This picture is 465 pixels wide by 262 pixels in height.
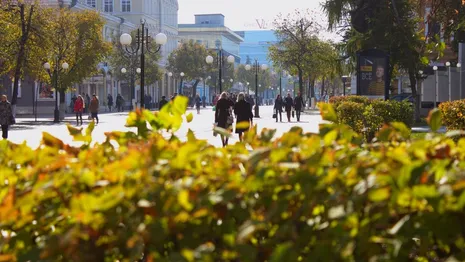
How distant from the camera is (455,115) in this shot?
17281mm

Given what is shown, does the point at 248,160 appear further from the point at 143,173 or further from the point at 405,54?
Result: the point at 405,54

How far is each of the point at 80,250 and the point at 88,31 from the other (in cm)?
5654

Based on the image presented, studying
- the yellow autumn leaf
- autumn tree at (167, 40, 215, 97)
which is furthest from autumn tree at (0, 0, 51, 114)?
autumn tree at (167, 40, 215, 97)

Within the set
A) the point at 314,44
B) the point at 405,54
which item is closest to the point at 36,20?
the point at 405,54

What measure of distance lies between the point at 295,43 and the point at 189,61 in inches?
1268

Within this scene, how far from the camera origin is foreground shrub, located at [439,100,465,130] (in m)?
17.0

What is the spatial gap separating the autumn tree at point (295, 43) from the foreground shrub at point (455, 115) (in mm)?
67737

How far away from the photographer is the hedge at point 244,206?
278 cm

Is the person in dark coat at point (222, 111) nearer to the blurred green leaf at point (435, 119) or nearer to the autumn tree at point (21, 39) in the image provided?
the blurred green leaf at point (435, 119)

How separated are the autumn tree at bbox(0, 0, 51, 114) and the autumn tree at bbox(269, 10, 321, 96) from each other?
38.9m

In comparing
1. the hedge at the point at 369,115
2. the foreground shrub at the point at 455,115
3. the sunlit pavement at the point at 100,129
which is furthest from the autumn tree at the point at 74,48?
A: the foreground shrub at the point at 455,115

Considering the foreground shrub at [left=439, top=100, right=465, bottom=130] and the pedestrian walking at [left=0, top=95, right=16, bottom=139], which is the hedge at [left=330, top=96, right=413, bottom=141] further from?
the pedestrian walking at [left=0, top=95, right=16, bottom=139]

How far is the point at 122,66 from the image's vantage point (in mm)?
92312

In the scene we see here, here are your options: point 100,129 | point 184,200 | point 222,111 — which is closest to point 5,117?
point 222,111
